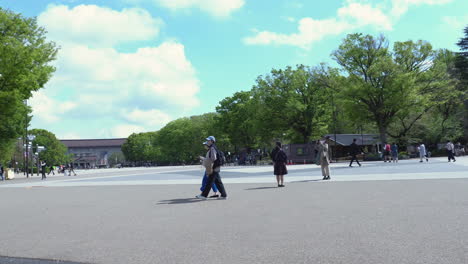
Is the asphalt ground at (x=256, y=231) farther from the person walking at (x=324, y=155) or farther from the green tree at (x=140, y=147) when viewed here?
the green tree at (x=140, y=147)

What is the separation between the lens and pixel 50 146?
94.2m

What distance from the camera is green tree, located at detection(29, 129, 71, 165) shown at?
91.9 m

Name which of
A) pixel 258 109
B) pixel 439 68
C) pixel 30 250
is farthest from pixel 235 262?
pixel 258 109

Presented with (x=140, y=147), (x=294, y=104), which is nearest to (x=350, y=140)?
(x=294, y=104)

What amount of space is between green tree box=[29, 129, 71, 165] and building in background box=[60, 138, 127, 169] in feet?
213

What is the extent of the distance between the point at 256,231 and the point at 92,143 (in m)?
187

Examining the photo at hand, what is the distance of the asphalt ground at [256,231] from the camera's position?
4.42 metres

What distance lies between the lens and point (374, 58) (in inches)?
1676

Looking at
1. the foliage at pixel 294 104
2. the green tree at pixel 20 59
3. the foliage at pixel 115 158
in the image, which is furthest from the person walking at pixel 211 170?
the foliage at pixel 115 158

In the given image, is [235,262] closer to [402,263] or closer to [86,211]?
[402,263]

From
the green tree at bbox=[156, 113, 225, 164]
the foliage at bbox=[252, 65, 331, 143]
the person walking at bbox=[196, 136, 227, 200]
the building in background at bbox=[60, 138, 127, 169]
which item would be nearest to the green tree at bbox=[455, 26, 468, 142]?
the foliage at bbox=[252, 65, 331, 143]

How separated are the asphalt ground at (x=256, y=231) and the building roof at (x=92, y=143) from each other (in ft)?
568

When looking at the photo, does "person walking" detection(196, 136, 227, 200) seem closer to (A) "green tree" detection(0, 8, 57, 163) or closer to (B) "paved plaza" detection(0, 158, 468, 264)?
(B) "paved plaza" detection(0, 158, 468, 264)

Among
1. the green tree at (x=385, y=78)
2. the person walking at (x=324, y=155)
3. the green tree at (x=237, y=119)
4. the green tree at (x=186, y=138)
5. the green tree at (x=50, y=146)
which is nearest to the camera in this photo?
the person walking at (x=324, y=155)
